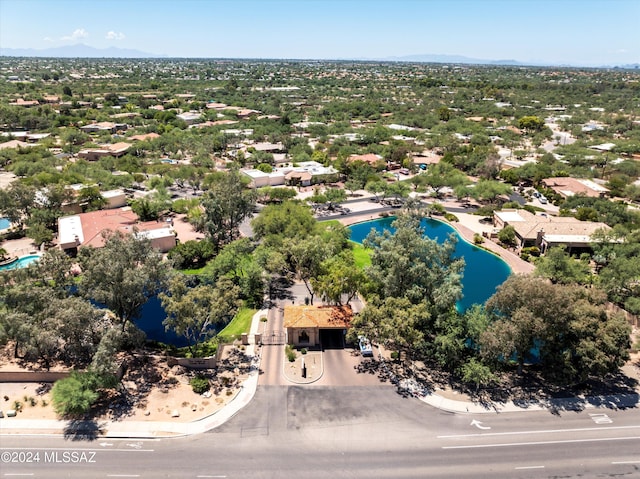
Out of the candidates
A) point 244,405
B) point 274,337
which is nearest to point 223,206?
point 274,337

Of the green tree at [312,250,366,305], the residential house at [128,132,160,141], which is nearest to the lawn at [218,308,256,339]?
the green tree at [312,250,366,305]

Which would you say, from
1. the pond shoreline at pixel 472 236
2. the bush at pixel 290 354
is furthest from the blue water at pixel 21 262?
the pond shoreline at pixel 472 236

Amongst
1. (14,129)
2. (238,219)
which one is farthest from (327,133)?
(14,129)

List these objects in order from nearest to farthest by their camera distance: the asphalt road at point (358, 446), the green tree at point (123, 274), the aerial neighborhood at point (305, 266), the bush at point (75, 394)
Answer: the asphalt road at point (358, 446), the bush at point (75, 394), the aerial neighborhood at point (305, 266), the green tree at point (123, 274)

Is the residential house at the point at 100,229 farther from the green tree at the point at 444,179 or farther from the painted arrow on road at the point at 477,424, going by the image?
the green tree at the point at 444,179

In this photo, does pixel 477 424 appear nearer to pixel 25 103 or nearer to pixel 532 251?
pixel 532 251

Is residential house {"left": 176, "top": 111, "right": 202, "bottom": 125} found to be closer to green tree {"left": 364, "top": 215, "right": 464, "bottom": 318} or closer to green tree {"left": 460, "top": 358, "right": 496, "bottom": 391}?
green tree {"left": 364, "top": 215, "right": 464, "bottom": 318}
